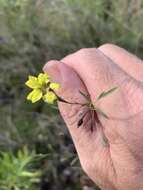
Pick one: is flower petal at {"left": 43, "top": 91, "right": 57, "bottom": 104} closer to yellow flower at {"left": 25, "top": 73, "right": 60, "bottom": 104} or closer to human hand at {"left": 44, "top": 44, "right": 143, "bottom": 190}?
yellow flower at {"left": 25, "top": 73, "right": 60, "bottom": 104}

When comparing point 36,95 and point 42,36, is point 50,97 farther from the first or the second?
point 42,36

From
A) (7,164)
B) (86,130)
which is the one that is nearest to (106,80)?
(86,130)

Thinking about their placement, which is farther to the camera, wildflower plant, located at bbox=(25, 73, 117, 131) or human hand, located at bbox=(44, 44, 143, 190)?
human hand, located at bbox=(44, 44, 143, 190)

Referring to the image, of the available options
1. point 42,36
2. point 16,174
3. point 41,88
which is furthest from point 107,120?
point 42,36

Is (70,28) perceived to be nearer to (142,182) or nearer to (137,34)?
(137,34)

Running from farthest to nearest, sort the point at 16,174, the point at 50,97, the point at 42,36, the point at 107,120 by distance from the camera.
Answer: the point at 42,36, the point at 16,174, the point at 107,120, the point at 50,97

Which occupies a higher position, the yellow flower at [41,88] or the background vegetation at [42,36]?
the background vegetation at [42,36]

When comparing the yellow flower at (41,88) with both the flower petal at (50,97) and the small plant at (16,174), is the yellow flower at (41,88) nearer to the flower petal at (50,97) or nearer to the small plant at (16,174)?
the flower petal at (50,97)

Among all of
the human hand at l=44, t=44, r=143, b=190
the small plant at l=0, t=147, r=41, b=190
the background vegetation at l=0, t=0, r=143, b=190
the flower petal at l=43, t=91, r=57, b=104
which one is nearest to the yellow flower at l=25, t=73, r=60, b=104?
the flower petal at l=43, t=91, r=57, b=104

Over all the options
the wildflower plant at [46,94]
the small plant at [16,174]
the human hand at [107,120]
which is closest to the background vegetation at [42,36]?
the small plant at [16,174]
